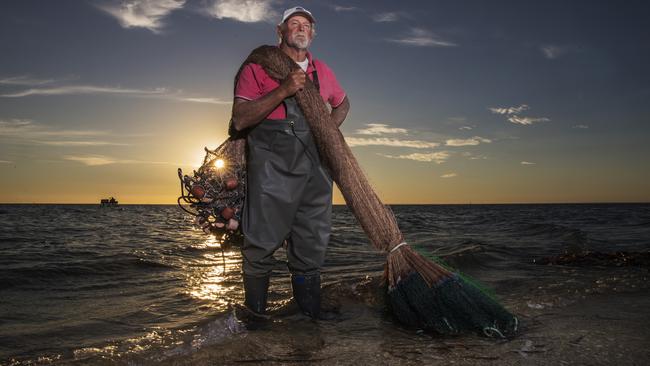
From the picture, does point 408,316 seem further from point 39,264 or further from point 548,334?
point 39,264

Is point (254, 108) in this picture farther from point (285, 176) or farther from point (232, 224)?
point (232, 224)

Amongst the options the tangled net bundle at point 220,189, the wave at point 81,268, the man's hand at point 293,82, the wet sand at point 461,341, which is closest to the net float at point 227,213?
the tangled net bundle at point 220,189

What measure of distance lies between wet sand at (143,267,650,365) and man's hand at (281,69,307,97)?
1850mm

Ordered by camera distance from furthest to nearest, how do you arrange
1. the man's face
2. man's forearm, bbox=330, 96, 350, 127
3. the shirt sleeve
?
1. man's forearm, bbox=330, 96, 350, 127
2. the man's face
3. the shirt sleeve

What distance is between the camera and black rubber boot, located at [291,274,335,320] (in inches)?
149

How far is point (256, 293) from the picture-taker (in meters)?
3.64

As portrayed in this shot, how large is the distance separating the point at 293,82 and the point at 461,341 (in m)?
2.24

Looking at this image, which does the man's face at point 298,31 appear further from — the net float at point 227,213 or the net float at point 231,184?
the net float at point 227,213

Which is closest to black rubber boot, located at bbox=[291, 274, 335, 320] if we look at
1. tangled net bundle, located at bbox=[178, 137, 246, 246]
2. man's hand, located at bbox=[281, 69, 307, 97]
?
tangled net bundle, located at bbox=[178, 137, 246, 246]

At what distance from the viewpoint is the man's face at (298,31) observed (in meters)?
3.60

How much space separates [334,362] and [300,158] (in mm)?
1600

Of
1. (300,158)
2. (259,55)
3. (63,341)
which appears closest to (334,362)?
(300,158)

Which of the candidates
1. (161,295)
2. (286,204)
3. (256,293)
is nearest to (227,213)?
(286,204)

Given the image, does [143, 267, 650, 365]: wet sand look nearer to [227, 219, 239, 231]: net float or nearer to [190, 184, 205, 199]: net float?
[227, 219, 239, 231]: net float
